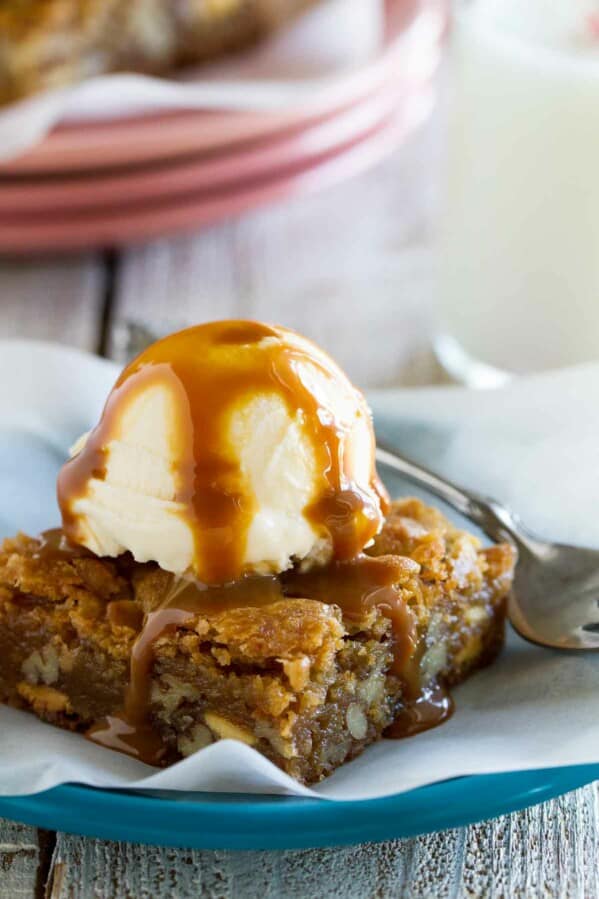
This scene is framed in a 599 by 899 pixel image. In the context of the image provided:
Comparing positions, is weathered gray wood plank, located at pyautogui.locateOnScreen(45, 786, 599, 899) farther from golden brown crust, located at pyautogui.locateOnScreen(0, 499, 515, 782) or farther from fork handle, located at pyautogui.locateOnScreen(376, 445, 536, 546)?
fork handle, located at pyautogui.locateOnScreen(376, 445, 536, 546)

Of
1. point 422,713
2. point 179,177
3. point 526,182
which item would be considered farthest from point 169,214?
point 422,713

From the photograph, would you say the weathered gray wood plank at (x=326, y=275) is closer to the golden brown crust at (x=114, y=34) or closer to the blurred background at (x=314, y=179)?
the blurred background at (x=314, y=179)

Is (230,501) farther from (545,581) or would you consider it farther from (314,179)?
(314,179)

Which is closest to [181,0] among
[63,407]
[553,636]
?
[63,407]

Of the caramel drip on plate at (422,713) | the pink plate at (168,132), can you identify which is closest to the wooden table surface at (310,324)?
the caramel drip on plate at (422,713)

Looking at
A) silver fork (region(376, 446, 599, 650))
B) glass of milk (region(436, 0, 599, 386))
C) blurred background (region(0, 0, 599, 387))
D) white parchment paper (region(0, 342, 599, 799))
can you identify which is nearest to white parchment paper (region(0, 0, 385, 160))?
blurred background (region(0, 0, 599, 387))
